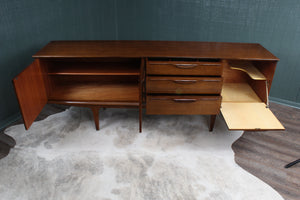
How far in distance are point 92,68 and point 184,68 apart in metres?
0.91

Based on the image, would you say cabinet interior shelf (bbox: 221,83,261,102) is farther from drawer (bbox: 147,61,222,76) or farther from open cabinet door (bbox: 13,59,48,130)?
open cabinet door (bbox: 13,59,48,130)

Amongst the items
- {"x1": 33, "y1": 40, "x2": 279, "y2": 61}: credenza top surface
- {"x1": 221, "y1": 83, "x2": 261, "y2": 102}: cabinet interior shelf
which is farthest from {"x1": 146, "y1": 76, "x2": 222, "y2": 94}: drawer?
{"x1": 221, "y1": 83, "x2": 261, "y2": 102}: cabinet interior shelf

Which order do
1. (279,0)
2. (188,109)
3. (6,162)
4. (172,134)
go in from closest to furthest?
(6,162), (188,109), (172,134), (279,0)

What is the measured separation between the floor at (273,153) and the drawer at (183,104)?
46 cm

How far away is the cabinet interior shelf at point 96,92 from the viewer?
235 centimetres

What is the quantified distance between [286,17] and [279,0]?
0.20 metres

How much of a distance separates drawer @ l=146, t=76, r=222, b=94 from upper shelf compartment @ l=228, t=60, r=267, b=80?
0.41 meters

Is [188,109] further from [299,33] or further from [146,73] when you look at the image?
[299,33]

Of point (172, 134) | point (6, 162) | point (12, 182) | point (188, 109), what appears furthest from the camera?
point (172, 134)

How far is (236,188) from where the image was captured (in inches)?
74.6

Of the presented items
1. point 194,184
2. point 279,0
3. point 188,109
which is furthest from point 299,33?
point 194,184

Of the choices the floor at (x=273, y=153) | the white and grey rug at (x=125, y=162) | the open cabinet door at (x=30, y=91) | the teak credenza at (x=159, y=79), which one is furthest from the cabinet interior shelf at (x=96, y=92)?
the floor at (x=273, y=153)

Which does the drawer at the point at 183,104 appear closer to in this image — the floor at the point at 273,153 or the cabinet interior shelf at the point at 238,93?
the cabinet interior shelf at the point at 238,93

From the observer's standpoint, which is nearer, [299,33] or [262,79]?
[262,79]
